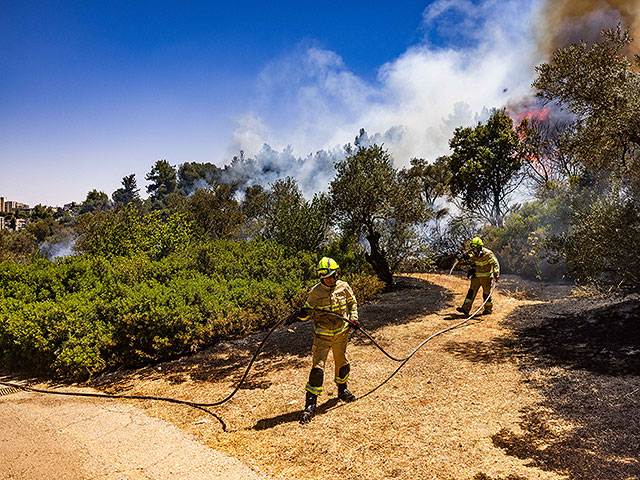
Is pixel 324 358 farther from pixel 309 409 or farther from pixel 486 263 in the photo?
pixel 486 263

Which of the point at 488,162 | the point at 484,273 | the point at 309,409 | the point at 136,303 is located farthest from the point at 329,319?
the point at 488,162

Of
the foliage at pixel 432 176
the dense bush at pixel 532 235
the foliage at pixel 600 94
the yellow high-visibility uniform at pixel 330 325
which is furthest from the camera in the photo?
the foliage at pixel 432 176

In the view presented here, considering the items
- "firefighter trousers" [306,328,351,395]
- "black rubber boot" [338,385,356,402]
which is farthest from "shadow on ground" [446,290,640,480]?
"firefighter trousers" [306,328,351,395]

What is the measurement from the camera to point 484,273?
10.8 m

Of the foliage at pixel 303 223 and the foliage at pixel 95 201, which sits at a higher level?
the foliage at pixel 95 201

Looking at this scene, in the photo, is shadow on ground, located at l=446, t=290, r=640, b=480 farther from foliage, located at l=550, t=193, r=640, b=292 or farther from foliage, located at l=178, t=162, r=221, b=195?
foliage, located at l=178, t=162, r=221, b=195

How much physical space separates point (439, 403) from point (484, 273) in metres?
6.06

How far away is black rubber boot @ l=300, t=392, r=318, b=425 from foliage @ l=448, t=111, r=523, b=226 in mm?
21942

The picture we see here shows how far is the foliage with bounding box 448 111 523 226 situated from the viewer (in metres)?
23.9

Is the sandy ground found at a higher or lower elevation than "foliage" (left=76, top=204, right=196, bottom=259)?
lower

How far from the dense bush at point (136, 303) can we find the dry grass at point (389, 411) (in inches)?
23.7

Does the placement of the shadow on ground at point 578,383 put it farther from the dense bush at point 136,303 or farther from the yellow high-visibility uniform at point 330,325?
the dense bush at point 136,303

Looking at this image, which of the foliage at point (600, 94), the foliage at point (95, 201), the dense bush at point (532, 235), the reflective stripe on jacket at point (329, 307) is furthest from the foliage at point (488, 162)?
the foliage at point (95, 201)

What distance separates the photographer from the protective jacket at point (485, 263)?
10633 mm
